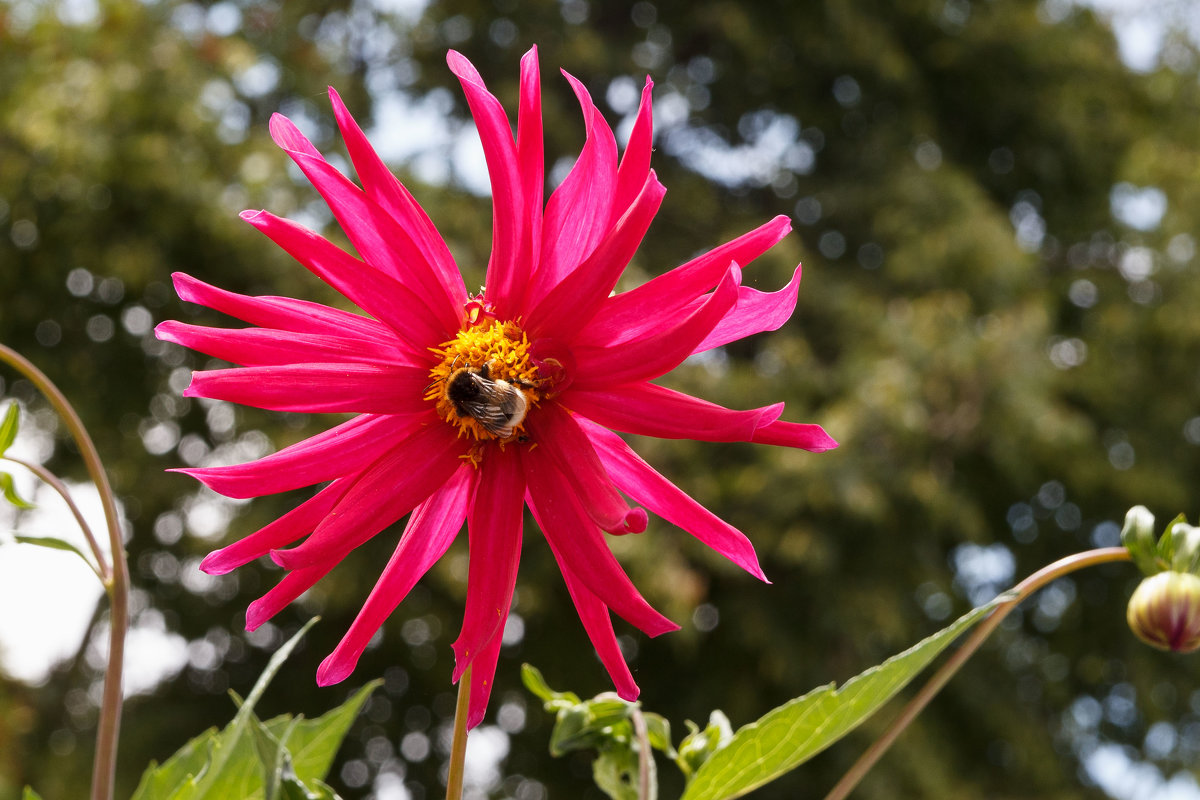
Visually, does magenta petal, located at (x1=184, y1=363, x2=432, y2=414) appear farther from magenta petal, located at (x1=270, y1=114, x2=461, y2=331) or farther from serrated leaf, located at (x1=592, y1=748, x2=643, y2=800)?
serrated leaf, located at (x1=592, y1=748, x2=643, y2=800)

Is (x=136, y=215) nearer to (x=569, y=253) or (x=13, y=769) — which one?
(x=13, y=769)

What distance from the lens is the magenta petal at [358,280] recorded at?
528 mm

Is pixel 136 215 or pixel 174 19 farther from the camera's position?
pixel 174 19

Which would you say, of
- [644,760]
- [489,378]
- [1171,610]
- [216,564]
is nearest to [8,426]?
[216,564]

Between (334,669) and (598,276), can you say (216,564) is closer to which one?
(334,669)

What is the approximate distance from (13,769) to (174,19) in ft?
9.67

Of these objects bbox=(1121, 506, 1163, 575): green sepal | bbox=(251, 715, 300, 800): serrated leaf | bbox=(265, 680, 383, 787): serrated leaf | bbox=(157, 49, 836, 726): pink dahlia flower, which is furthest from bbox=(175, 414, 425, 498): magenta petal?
bbox=(1121, 506, 1163, 575): green sepal

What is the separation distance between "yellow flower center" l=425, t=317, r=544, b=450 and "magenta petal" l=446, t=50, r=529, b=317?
3cm

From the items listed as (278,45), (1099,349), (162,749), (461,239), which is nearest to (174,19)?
(278,45)

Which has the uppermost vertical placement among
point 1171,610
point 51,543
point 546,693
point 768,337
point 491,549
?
point 51,543

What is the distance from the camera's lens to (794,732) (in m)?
0.58

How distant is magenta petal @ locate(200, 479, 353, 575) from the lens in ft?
1.71

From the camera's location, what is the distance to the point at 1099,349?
4.73m

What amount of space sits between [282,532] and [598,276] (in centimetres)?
19
